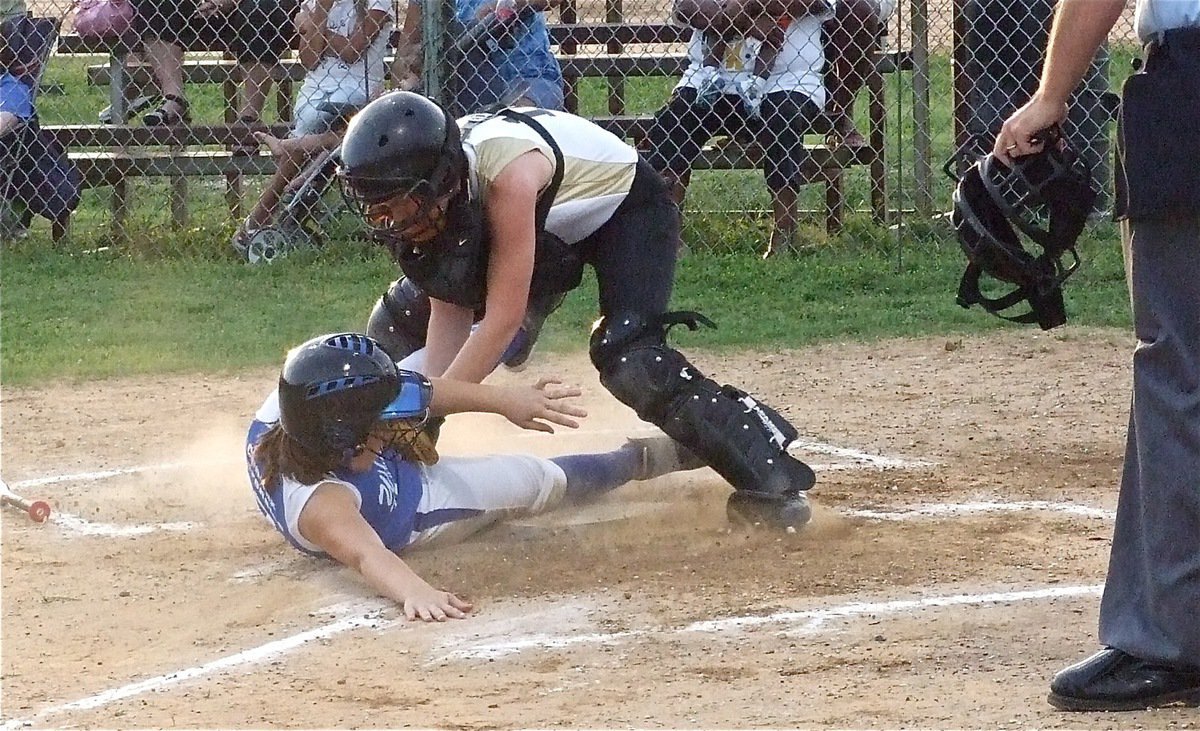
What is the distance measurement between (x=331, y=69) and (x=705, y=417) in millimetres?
5328

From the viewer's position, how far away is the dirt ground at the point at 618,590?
11.8 ft

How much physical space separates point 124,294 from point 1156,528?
694cm

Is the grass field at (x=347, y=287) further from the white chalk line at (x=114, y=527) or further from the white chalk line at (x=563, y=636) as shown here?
the white chalk line at (x=563, y=636)

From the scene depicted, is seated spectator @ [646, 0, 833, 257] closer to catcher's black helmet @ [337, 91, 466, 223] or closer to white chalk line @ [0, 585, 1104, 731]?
catcher's black helmet @ [337, 91, 466, 223]

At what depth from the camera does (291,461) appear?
445 centimetres

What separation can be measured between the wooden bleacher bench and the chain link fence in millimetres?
15

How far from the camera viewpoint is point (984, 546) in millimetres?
4711

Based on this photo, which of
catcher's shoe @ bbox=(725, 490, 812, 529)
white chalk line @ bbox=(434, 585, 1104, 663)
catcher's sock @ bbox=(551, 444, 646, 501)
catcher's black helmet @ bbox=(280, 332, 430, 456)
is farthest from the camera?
catcher's sock @ bbox=(551, 444, 646, 501)

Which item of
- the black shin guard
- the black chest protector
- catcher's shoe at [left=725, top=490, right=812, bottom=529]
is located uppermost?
the black chest protector

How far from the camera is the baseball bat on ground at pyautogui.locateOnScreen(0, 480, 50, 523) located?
17.2 feet

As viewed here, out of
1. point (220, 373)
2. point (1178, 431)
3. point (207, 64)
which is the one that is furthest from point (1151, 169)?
point (207, 64)

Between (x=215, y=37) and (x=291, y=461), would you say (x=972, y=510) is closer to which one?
(x=291, y=461)

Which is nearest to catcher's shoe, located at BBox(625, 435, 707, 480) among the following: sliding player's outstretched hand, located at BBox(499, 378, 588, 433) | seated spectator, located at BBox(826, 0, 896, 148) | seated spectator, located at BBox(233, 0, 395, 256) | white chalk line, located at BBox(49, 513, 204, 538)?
sliding player's outstretched hand, located at BBox(499, 378, 588, 433)

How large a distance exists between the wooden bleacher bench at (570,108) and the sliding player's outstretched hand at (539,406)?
5059 mm
